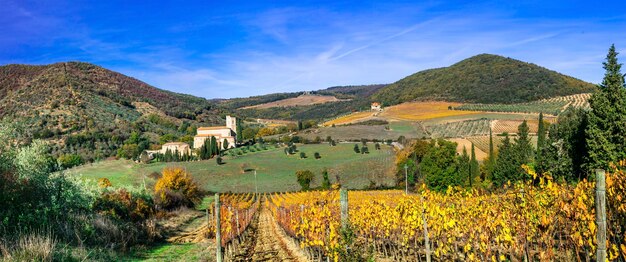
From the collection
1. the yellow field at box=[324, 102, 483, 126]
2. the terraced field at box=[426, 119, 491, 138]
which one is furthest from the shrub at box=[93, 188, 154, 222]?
the yellow field at box=[324, 102, 483, 126]

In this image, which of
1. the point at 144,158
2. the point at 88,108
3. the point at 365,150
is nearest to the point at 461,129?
the point at 365,150

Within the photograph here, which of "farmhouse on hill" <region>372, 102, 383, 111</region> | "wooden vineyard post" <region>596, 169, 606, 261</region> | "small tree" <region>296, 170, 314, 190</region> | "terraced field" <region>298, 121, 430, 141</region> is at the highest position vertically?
"farmhouse on hill" <region>372, 102, 383, 111</region>

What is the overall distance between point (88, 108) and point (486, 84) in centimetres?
10627

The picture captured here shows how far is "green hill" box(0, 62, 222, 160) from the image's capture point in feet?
260

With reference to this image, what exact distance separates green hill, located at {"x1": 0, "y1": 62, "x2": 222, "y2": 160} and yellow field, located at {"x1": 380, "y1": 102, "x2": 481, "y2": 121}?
2212 inches

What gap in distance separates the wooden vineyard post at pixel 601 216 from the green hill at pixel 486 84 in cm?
11275

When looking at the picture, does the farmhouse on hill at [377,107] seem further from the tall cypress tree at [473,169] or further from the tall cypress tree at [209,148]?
the tall cypress tree at [473,169]

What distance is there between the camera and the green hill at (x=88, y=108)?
3122 inches

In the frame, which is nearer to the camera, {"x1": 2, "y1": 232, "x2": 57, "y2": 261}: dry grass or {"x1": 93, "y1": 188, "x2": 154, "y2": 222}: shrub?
{"x1": 2, "y1": 232, "x2": 57, "y2": 261}: dry grass

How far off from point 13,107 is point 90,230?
90.8 metres

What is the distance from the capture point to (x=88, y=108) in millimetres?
96250

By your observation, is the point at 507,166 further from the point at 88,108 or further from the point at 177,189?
the point at 88,108

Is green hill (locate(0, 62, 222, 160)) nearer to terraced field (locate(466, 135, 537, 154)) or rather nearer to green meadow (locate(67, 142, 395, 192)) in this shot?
green meadow (locate(67, 142, 395, 192))

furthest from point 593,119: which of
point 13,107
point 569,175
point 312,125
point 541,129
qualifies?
point 13,107
